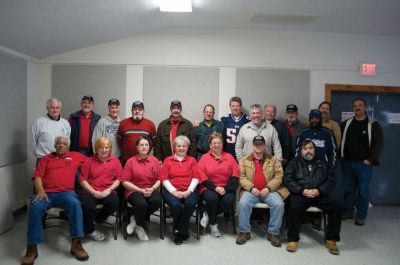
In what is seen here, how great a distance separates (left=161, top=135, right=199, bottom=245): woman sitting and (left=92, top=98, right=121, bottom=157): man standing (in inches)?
30.3

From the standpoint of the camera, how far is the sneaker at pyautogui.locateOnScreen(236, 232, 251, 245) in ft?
10.2

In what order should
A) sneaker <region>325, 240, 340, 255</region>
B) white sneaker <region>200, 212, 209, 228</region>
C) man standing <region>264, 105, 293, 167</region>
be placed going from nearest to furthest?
sneaker <region>325, 240, 340, 255</region> < white sneaker <region>200, 212, 209, 228</region> < man standing <region>264, 105, 293, 167</region>

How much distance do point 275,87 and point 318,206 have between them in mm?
2023

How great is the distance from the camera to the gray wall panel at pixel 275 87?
4.47m

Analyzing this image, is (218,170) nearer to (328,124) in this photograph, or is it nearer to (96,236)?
(96,236)

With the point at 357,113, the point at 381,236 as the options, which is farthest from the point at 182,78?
the point at 381,236

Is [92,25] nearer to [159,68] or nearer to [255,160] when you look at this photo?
[159,68]

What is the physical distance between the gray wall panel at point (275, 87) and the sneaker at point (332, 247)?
2029 mm

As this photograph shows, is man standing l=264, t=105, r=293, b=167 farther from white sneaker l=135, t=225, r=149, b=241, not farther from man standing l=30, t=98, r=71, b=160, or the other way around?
man standing l=30, t=98, r=71, b=160

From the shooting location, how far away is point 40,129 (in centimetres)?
337

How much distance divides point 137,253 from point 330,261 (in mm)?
1860

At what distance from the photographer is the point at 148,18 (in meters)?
3.84

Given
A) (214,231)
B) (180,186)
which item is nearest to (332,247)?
(214,231)

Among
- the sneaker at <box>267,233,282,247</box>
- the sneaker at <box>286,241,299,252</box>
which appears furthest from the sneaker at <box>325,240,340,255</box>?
the sneaker at <box>267,233,282,247</box>
